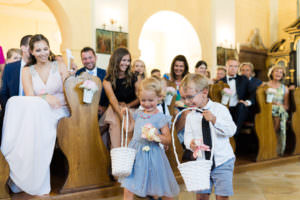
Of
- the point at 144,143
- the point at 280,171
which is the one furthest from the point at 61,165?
the point at 280,171

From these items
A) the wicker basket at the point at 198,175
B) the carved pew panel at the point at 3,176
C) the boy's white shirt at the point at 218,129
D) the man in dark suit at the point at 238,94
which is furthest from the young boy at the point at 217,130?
the man in dark suit at the point at 238,94

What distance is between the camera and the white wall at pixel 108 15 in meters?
9.59

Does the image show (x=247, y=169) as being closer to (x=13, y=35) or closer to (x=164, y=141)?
(x=164, y=141)

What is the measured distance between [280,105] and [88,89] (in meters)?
4.15

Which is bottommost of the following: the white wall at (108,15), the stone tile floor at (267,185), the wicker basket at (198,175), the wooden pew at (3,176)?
the stone tile floor at (267,185)

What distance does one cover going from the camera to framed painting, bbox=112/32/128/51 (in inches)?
391

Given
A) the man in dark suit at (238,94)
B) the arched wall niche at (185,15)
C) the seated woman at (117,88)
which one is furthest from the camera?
the arched wall niche at (185,15)

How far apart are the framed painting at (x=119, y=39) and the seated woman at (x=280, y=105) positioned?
4.95m

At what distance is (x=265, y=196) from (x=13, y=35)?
1218cm

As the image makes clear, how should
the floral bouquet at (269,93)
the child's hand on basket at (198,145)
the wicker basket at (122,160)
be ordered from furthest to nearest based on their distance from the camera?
the floral bouquet at (269,93), the wicker basket at (122,160), the child's hand on basket at (198,145)

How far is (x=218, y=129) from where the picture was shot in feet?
8.55

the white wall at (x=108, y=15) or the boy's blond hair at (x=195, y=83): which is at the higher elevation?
the white wall at (x=108, y=15)

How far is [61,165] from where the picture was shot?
16.8ft

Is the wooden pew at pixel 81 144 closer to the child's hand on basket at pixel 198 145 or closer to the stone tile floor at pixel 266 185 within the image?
the stone tile floor at pixel 266 185
